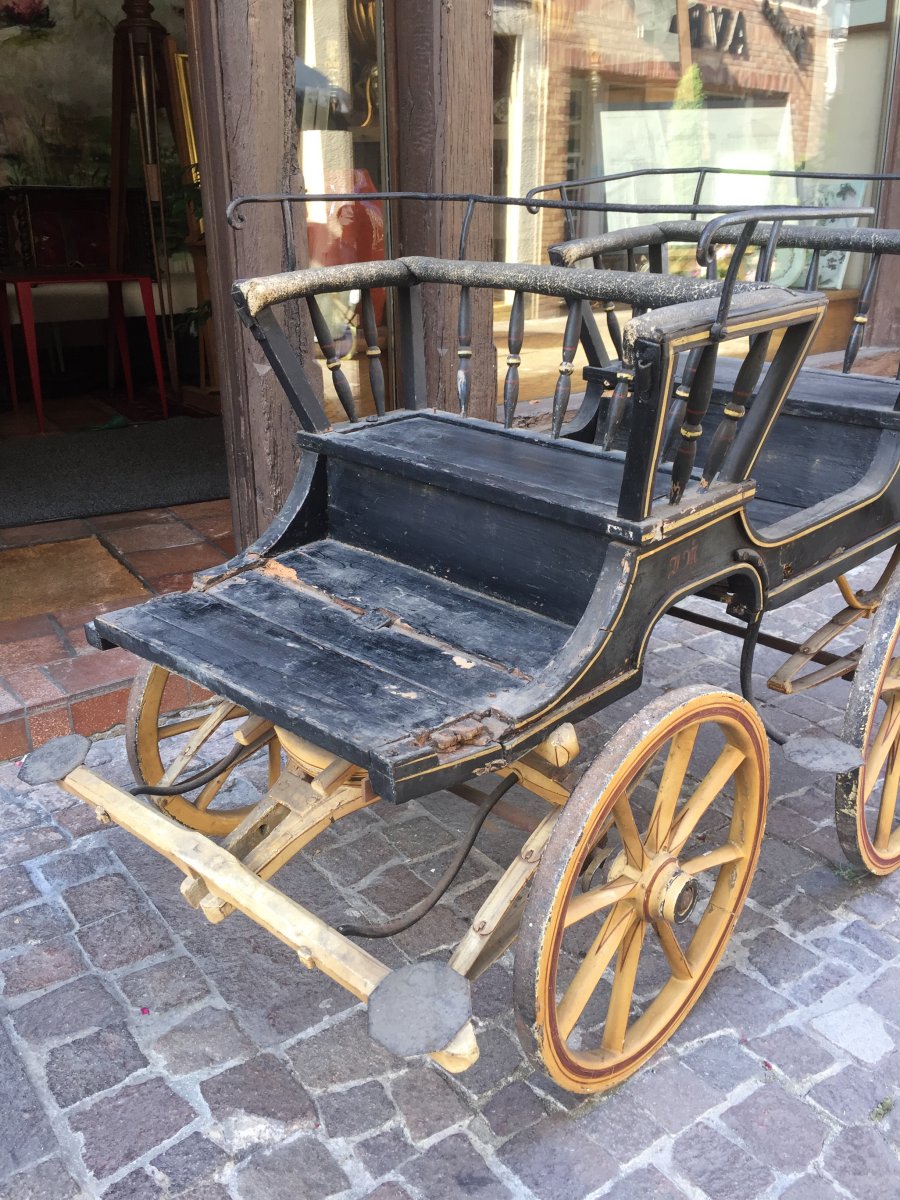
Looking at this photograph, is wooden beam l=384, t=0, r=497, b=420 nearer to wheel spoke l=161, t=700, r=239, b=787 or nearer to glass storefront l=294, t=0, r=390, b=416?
glass storefront l=294, t=0, r=390, b=416

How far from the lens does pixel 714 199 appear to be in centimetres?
627

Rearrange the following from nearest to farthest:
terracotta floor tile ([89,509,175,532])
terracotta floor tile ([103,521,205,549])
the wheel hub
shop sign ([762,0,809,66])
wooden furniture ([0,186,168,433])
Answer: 1. the wheel hub
2. terracotta floor tile ([103,521,205,549])
3. terracotta floor tile ([89,509,175,532])
4. shop sign ([762,0,809,66])
5. wooden furniture ([0,186,168,433])

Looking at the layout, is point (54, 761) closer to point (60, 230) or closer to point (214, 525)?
point (214, 525)

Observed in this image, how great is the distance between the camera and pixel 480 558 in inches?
91.7

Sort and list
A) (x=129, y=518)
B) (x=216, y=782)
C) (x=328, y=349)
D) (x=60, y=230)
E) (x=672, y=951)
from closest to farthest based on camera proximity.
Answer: (x=672, y=951) < (x=328, y=349) < (x=216, y=782) < (x=129, y=518) < (x=60, y=230)

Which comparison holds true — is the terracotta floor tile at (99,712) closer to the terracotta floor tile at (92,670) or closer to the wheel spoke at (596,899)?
the terracotta floor tile at (92,670)

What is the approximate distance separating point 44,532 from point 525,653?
10.5 feet

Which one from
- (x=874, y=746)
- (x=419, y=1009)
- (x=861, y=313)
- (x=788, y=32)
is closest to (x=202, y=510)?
(x=861, y=313)

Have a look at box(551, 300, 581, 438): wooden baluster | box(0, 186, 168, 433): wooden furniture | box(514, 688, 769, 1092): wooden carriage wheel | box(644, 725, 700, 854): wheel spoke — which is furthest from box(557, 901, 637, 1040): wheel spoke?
box(0, 186, 168, 433): wooden furniture

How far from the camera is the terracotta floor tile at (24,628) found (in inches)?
144

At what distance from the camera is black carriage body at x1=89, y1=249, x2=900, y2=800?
186cm

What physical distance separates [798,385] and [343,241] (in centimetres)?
174

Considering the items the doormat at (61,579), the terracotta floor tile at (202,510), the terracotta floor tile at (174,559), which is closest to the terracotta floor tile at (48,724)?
the doormat at (61,579)

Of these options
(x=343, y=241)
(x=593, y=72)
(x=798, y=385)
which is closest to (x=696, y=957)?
(x=798, y=385)
